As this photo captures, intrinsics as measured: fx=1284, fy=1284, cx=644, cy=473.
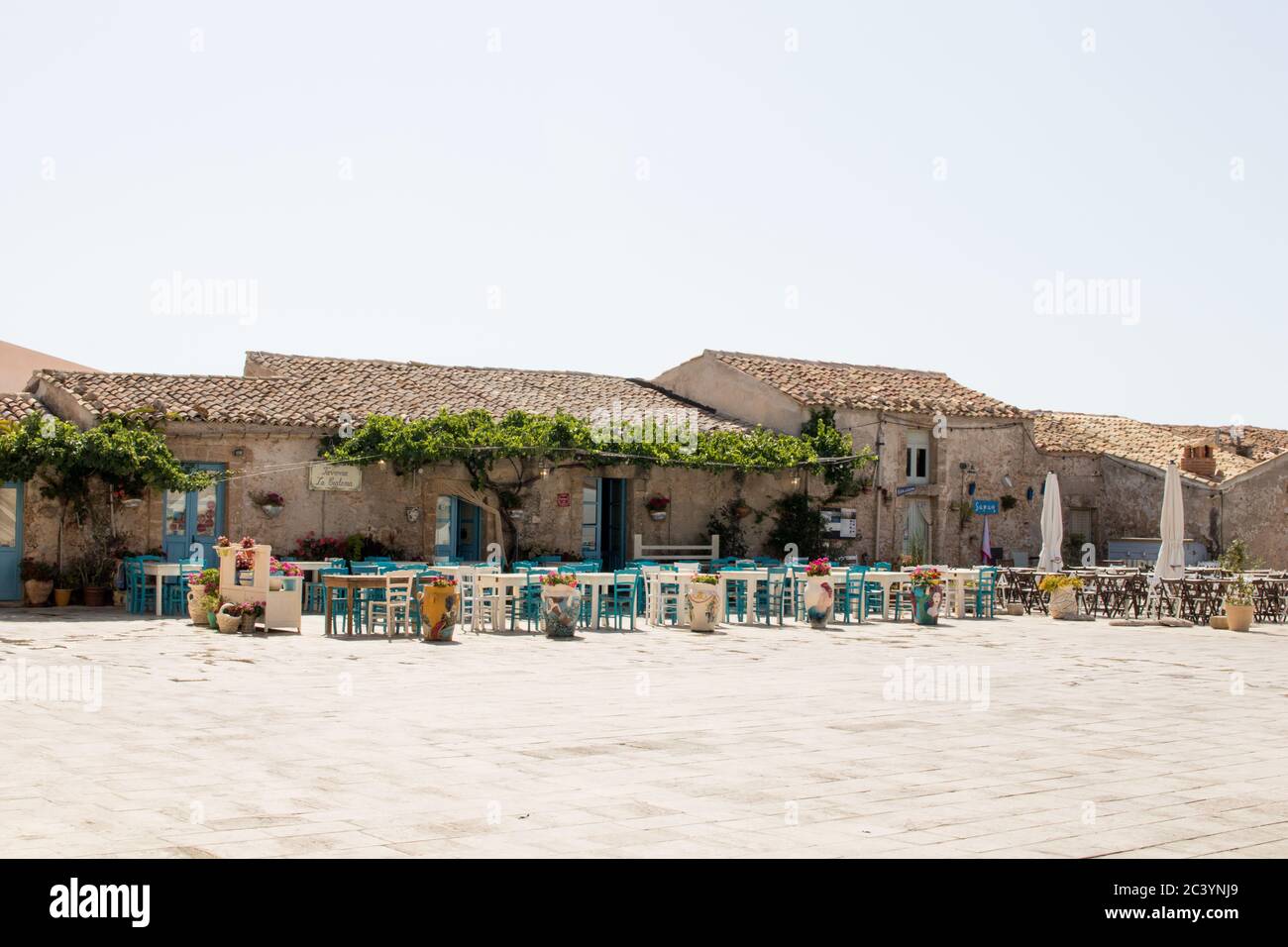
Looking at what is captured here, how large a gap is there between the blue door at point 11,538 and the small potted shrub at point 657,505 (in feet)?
34.5

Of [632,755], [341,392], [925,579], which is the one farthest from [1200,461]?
[632,755]

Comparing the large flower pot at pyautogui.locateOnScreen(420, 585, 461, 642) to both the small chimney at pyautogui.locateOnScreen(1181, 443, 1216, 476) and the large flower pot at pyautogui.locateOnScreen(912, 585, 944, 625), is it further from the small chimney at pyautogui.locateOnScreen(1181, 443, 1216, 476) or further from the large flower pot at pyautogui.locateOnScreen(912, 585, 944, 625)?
the small chimney at pyautogui.locateOnScreen(1181, 443, 1216, 476)

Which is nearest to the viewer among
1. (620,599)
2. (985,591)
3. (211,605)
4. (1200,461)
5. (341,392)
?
(211,605)

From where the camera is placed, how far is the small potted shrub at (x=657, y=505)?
938 inches

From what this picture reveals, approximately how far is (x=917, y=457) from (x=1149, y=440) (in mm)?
8597

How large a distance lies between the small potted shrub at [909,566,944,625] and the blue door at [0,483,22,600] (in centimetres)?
1326

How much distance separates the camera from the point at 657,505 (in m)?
23.8

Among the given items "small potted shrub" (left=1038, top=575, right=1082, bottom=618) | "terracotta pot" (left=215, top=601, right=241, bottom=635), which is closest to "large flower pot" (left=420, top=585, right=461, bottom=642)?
"terracotta pot" (left=215, top=601, right=241, bottom=635)

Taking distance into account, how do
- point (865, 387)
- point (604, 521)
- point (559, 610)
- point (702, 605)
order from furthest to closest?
point (865, 387)
point (604, 521)
point (702, 605)
point (559, 610)

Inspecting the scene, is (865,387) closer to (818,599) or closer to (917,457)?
(917,457)
